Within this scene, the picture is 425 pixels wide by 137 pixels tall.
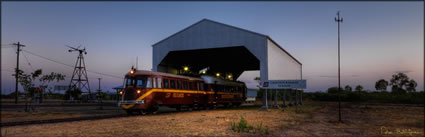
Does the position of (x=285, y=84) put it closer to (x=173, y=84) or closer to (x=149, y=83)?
(x=173, y=84)

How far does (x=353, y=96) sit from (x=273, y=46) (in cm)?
4119

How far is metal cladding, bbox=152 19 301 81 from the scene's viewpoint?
88.2ft

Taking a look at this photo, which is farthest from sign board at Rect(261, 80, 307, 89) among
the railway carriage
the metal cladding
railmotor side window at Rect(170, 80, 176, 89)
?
railmotor side window at Rect(170, 80, 176, 89)

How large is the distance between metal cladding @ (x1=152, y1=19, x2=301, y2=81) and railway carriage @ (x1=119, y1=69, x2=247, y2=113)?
3.68 meters

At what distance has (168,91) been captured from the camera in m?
21.3

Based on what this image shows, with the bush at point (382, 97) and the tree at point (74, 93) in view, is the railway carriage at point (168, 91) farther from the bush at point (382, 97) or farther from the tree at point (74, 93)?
the bush at point (382, 97)

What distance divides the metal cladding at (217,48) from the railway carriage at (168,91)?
368 centimetres

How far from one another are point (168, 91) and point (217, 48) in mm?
10897

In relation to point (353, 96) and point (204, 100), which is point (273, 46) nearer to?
point (204, 100)

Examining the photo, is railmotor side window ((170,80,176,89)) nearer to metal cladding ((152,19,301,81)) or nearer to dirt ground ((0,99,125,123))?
dirt ground ((0,99,125,123))

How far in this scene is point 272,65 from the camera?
1112 inches

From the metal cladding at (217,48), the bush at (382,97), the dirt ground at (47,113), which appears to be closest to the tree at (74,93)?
the dirt ground at (47,113)

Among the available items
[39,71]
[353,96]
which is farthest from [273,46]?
[353,96]

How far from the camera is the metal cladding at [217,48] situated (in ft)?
88.2
